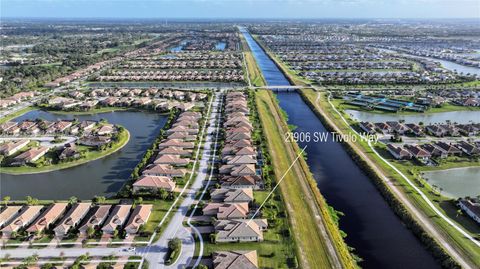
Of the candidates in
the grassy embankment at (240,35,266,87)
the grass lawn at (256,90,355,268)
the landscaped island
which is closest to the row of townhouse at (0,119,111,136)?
the landscaped island

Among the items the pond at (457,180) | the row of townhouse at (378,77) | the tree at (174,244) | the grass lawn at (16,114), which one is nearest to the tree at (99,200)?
the tree at (174,244)

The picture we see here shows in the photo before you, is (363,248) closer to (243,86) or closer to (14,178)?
(14,178)

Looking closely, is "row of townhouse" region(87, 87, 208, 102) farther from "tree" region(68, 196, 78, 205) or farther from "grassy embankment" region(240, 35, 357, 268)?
"tree" region(68, 196, 78, 205)

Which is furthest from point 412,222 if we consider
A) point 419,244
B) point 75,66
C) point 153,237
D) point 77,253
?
point 75,66

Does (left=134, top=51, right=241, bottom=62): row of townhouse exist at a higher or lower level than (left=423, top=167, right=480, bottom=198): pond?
higher

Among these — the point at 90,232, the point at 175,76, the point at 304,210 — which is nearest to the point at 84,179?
Answer: the point at 90,232

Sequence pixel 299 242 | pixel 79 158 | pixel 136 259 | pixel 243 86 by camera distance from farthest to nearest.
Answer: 1. pixel 243 86
2. pixel 79 158
3. pixel 299 242
4. pixel 136 259

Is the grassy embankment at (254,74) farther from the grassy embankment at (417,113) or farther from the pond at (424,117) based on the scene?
the pond at (424,117)
